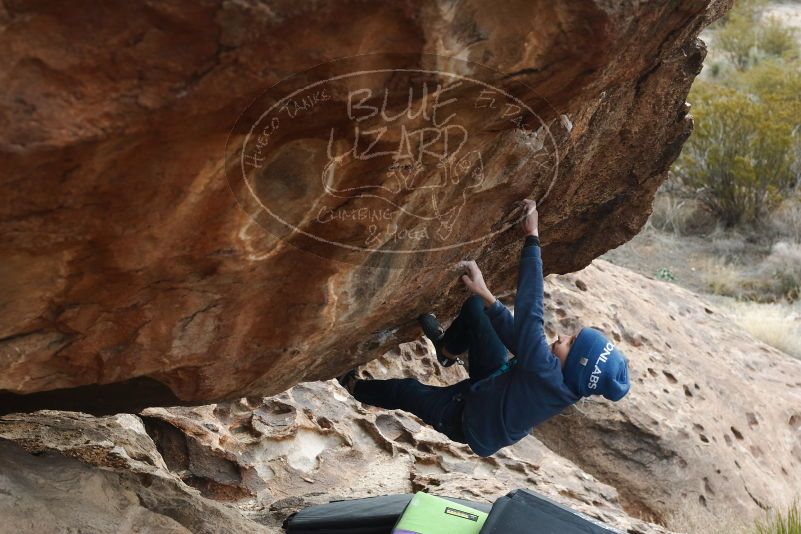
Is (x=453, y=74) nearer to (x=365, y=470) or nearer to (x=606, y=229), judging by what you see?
(x=606, y=229)

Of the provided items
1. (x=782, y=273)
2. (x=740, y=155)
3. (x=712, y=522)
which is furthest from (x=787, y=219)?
(x=712, y=522)

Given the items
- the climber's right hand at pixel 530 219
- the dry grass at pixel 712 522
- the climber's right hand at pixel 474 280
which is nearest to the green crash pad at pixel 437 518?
the climber's right hand at pixel 474 280

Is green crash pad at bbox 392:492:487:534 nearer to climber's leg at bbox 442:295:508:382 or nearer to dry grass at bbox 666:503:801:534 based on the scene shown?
climber's leg at bbox 442:295:508:382

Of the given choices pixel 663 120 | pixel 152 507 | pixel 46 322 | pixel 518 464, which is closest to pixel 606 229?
pixel 663 120

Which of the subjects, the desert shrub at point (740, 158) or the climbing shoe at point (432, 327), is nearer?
the climbing shoe at point (432, 327)

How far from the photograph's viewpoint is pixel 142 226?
2703mm

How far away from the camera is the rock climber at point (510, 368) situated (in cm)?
396

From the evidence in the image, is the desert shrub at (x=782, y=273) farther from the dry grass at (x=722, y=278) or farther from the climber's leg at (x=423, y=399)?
the climber's leg at (x=423, y=399)

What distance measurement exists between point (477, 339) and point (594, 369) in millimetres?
598

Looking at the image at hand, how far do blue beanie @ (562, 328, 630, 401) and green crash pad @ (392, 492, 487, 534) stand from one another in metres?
0.72

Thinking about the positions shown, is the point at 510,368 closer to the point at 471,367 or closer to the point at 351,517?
the point at 471,367

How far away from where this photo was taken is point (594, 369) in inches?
159

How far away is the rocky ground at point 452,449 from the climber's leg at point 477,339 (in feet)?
3.15

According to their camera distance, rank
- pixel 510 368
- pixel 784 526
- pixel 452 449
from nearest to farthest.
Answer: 1. pixel 510 368
2. pixel 784 526
3. pixel 452 449
